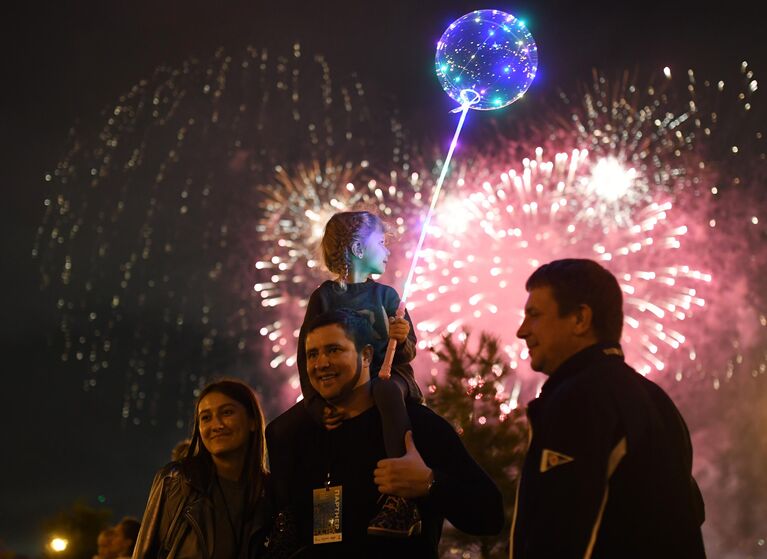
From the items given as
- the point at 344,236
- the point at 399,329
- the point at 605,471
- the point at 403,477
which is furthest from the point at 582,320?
the point at 344,236

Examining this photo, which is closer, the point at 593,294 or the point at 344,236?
the point at 593,294

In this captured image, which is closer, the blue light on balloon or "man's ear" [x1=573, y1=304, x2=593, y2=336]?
"man's ear" [x1=573, y1=304, x2=593, y2=336]

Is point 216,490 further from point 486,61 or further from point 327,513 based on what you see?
point 486,61

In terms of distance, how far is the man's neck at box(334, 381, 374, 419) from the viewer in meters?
5.61

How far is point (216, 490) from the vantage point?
6.24 meters

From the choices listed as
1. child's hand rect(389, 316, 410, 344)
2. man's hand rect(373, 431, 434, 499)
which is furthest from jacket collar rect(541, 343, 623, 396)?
child's hand rect(389, 316, 410, 344)

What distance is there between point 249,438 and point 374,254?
1.54 meters

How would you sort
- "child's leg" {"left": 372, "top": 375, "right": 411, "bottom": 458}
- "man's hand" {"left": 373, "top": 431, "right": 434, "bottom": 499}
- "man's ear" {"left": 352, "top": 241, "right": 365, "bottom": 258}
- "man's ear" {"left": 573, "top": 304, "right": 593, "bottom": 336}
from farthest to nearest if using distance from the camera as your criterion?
"man's ear" {"left": 352, "top": 241, "right": 365, "bottom": 258} < "child's leg" {"left": 372, "top": 375, "right": 411, "bottom": 458} < "man's hand" {"left": 373, "top": 431, "right": 434, "bottom": 499} < "man's ear" {"left": 573, "top": 304, "right": 593, "bottom": 336}

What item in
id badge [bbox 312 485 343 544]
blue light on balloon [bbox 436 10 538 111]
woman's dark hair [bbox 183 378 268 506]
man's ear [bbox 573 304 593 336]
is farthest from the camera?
blue light on balloon [bbox 436 10 538 111]

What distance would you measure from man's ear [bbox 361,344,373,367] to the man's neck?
180mm

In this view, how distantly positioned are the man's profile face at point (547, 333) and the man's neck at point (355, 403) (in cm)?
120

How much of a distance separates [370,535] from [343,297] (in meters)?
1.98

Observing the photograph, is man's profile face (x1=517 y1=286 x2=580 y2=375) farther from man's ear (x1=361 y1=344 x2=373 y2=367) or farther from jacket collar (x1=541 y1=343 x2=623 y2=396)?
man's ear (x1=361 y1=344 x2=373 y2=367)

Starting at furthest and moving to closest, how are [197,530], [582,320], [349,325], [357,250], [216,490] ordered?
[357,250]
[216,490]
[197,530]
[349,325]
[582,320]
